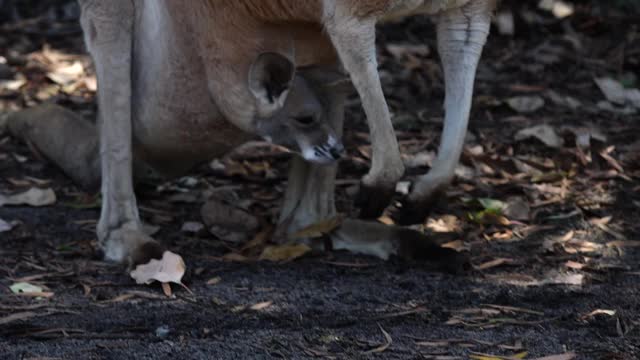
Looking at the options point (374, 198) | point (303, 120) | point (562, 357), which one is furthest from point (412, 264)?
point (562, 357)

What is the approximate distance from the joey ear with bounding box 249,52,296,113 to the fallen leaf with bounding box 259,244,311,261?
1.50 ft

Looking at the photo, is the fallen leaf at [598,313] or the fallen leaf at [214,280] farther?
the fallen leaf at [214,280]

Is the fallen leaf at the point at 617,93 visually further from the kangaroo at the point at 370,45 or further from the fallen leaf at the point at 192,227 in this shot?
the fallen leaf at the point at 192,227

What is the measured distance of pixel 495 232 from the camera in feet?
15.1

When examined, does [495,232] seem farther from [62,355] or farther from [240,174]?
[62,355]

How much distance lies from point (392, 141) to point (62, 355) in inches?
48.4

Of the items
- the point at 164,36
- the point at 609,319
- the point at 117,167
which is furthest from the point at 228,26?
the point at 609,319

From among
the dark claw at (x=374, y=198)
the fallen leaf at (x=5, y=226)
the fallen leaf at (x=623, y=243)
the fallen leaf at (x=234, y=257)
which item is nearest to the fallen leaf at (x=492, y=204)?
the fallen leaf at (x=623, y=243)

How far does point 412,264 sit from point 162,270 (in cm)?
79

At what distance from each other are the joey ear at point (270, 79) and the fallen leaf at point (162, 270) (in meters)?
0.54

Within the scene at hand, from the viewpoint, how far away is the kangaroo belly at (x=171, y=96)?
14.2ft

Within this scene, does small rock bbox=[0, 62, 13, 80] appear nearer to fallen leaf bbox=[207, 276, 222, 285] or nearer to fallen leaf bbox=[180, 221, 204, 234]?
fallen leaf bbox=[180, 221, 204, 234]

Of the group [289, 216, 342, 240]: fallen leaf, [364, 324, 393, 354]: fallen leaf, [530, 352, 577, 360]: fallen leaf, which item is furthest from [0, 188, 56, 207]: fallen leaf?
[530, 352, 577, 360]: fallen leaf

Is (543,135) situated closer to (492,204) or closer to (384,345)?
(492,204)
